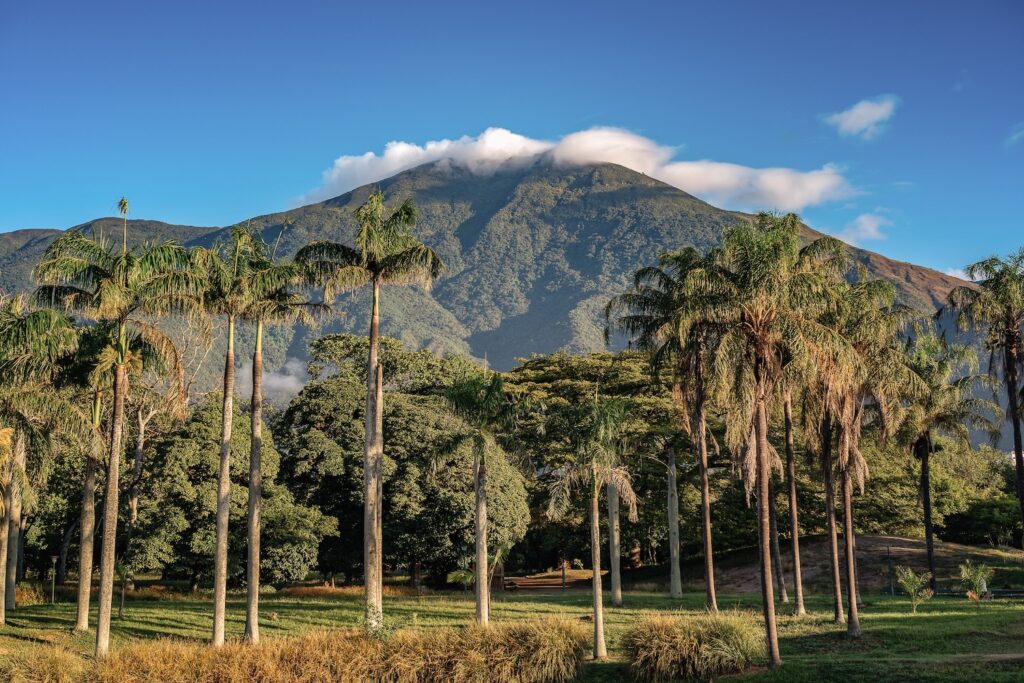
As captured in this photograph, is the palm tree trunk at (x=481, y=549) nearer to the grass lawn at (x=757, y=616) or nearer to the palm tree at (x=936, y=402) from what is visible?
the grass lawn at (x=757, y=616)

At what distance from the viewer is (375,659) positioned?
2294 cm

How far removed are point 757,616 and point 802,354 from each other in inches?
479

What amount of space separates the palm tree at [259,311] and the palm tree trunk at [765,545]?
14.8 m

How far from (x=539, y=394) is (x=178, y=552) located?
2071 centimetres

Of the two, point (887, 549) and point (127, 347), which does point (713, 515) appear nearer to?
point (887, 549)

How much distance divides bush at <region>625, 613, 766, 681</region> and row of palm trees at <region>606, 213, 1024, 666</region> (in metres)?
0.76

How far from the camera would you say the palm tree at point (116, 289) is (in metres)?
27.5

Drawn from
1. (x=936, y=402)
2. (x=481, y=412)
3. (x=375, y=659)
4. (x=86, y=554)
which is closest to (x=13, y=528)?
(x=86, y=554)

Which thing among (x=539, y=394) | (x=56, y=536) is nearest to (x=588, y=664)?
(x=539, y=394)

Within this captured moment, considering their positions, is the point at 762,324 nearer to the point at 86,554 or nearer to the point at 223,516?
the point at 223,516

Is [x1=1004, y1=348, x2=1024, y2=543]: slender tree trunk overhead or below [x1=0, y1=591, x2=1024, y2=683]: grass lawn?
overhead

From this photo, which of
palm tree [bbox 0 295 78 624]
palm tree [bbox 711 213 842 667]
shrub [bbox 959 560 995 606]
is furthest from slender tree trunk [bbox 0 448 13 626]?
shrub [bbox 959 560 995 606]

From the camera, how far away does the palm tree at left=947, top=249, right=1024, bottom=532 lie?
34.2m

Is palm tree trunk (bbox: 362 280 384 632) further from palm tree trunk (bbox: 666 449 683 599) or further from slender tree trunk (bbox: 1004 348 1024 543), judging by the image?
slender tree trunk (bbox: 1004 348 1024 543)
